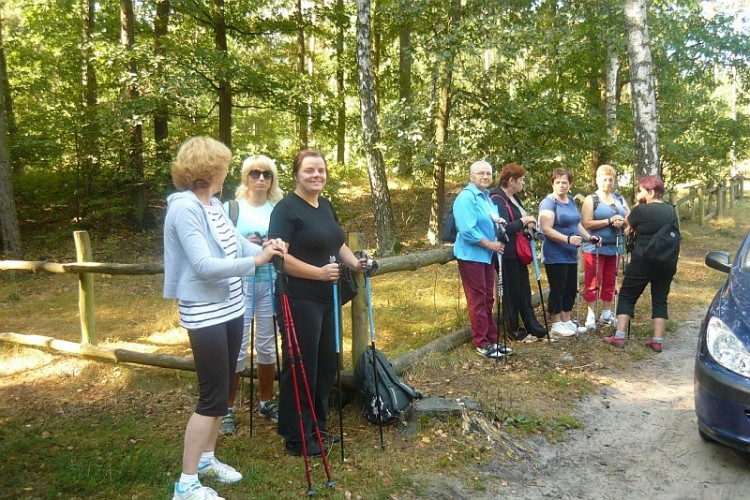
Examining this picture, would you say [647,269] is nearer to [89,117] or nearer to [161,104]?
[161,104]

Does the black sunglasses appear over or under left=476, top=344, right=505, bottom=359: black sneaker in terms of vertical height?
over

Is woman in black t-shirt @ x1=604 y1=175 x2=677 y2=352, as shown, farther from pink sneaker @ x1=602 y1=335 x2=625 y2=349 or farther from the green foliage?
the green foliage

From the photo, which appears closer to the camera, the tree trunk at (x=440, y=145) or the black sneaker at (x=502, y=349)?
the black sneaker at (x=502, y=349)

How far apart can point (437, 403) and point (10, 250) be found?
10.6 metres

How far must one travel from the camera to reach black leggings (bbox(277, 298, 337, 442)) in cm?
371

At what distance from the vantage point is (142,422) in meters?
4.59

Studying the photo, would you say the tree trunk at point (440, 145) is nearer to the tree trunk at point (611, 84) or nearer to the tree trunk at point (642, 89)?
the tree trunk at point (642, 89)

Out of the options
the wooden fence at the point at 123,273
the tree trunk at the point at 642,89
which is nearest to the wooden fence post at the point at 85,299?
the wooden fence at the point at 123,273

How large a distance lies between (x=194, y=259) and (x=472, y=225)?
125 inches

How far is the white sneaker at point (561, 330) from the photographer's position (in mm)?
6595

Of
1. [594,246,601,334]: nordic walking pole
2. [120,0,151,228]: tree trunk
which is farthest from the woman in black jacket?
[120,0,151,228]: tree trunk

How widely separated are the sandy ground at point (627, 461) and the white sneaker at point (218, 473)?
1.21 m

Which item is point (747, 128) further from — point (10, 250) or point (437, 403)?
point (10, 250)

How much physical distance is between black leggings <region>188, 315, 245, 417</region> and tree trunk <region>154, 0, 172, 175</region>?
9.24 m
